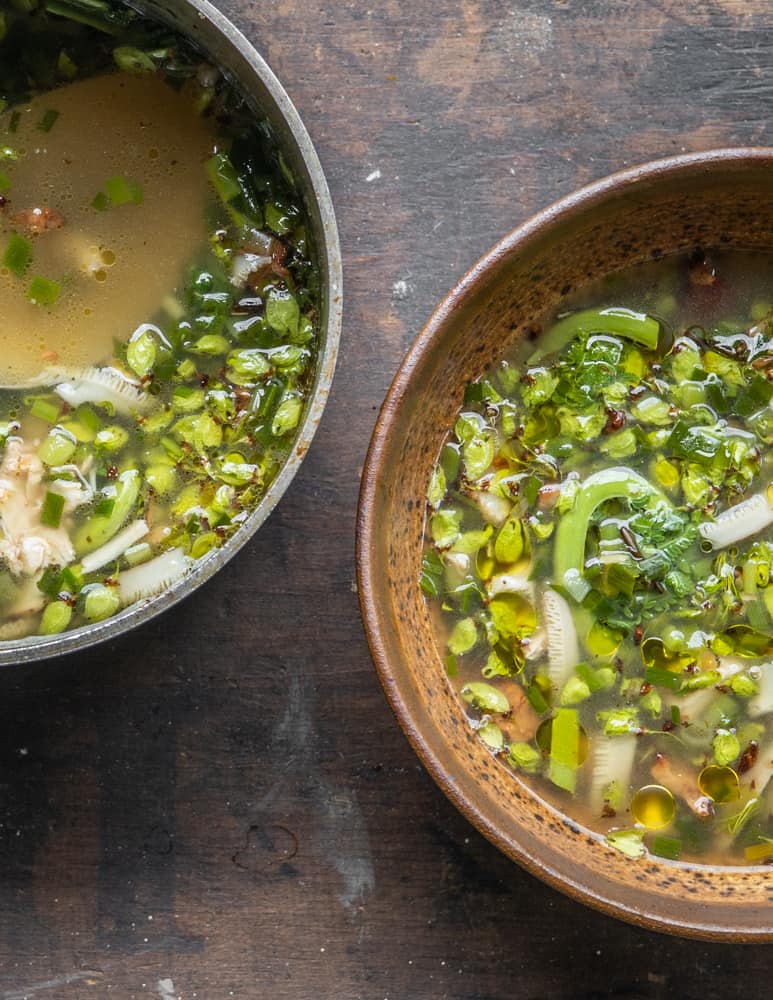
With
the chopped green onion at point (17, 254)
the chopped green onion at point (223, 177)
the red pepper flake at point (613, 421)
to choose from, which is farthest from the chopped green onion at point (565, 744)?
the chopped green onion at point (17, 254)

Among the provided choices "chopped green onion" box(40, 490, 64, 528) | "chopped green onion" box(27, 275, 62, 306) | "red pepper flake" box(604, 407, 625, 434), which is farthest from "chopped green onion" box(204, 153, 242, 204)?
"red pepper flake" box(604, 407, 625, 434)

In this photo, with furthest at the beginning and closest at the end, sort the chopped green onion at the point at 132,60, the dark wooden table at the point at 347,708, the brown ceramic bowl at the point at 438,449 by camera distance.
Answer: the dark wooden table at the point at 347,708, the chopped green onion at the point at 132,60, the brown ceramic bowl at the point at 438,449

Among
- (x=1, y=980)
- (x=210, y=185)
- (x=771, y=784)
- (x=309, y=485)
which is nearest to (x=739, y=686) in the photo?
(x=771, y=784)

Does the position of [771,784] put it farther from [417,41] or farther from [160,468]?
[417,41]

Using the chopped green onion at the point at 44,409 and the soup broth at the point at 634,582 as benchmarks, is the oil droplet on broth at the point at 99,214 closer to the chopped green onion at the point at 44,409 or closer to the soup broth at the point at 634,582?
the chopped green onion at the point at 44,409

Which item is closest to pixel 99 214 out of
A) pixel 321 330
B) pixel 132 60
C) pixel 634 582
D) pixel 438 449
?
pixel 132 60

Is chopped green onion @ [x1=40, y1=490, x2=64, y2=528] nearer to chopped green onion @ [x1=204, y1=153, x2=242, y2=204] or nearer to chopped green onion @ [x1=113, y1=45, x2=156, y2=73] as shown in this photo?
chopped green onion @ [x1=204, y1=153, x2=242, y2=204]
